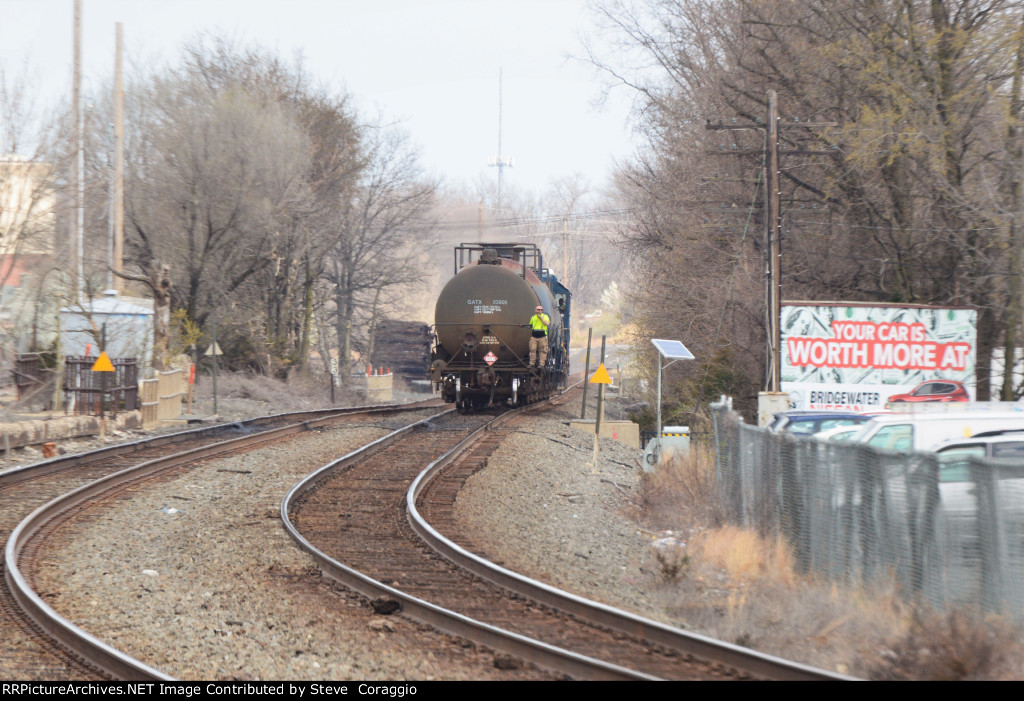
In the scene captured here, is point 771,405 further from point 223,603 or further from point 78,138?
point 78,138

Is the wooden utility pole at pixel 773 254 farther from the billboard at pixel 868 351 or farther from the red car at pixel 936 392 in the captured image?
the red car at pixel 936 392

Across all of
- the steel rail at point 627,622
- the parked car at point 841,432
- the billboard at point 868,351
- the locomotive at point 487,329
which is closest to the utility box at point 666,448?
the billboard at point 868,351

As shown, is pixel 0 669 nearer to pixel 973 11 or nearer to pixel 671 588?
pixel 671 588

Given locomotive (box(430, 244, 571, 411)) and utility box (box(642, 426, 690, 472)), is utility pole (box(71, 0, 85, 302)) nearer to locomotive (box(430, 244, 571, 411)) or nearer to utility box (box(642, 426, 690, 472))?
locomotive (box(430, 244, 571, 411))

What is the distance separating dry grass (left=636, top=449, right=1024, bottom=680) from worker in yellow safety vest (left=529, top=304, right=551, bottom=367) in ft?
37.7

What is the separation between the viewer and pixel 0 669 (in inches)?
260

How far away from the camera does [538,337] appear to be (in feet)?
79.5

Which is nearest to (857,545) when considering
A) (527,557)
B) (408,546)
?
(527,557)

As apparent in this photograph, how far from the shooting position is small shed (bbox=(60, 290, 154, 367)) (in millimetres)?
24344

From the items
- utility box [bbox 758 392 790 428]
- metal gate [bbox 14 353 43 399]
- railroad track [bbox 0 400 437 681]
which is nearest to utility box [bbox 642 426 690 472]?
utility box [bbox 758 392 790 428]

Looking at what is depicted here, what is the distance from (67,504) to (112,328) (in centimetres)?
1318

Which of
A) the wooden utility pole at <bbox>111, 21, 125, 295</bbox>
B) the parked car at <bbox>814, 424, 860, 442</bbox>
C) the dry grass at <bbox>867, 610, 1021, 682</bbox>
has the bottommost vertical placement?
the dry grass at <bbox>867, 610, 1021, 682</bbox>

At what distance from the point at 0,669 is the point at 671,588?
587 cm

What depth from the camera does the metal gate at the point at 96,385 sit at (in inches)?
866
